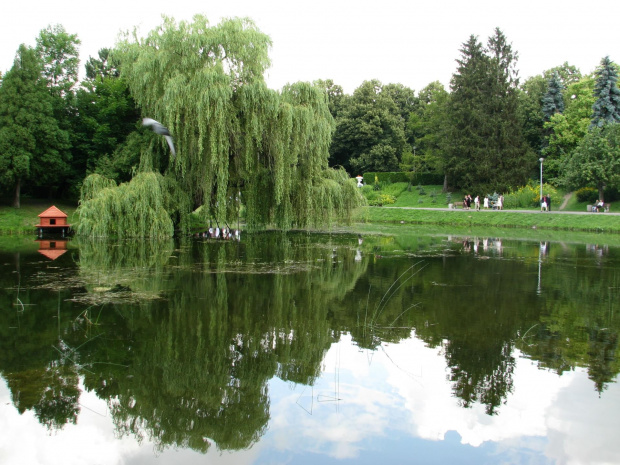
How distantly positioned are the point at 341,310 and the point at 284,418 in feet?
15.2

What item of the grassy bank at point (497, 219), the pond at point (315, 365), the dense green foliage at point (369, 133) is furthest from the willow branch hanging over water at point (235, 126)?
the dense green foliage at point (369, 133)

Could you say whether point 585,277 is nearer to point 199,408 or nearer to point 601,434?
point 601,434

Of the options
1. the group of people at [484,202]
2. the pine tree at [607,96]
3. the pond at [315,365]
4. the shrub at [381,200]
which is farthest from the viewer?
the shrub at [381,200]

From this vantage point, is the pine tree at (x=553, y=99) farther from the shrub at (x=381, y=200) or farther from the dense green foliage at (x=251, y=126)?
the shrub at (x=381, y=200)

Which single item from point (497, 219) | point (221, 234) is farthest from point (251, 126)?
point (497, 219)

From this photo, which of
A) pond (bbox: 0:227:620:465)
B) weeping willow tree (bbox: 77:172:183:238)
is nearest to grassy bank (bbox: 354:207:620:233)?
weeping willow tree (bbox: 77:172:183:238)

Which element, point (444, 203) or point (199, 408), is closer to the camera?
point (199, 408)

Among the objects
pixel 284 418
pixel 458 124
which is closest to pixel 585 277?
pixel 284 418

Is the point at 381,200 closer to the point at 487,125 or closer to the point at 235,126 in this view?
the point at 487,125

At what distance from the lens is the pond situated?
5551 millimetres

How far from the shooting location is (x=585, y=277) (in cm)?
1466

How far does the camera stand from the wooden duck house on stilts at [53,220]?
2869 cm

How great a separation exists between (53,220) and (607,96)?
132 ft

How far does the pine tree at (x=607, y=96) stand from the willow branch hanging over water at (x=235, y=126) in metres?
26.2
